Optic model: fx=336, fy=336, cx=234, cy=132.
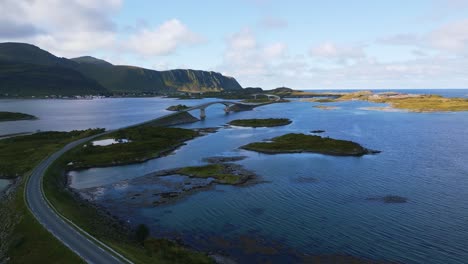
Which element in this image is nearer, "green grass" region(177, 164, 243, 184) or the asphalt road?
the asphalt road

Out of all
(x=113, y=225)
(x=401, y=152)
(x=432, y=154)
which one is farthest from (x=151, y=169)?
(x=432, y=154)

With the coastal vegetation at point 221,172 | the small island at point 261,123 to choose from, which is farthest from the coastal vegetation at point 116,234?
the small island at point 261,123

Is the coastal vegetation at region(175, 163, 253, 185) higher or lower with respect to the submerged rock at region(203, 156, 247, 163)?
higher

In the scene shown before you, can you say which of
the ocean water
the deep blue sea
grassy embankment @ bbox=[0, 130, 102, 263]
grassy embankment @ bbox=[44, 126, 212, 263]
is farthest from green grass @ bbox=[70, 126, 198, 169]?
the ocean water

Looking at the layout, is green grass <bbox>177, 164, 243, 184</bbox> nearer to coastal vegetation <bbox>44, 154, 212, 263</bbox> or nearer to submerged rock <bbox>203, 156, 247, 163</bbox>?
submerged rock <bbox>203, 156, 247, 163</bbox>

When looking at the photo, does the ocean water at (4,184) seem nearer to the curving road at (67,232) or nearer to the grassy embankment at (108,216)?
the grassy embankment at (108,216)

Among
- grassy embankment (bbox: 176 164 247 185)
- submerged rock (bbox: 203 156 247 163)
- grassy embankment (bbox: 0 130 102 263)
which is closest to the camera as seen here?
grassy embankment (bbox: 0 130 102 263)
